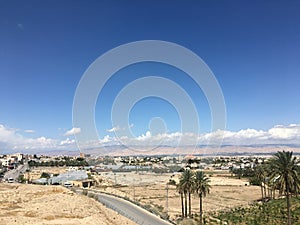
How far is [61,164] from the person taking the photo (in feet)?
561

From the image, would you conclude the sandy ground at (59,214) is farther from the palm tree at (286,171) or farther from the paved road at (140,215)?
the palm tree at (286,171)

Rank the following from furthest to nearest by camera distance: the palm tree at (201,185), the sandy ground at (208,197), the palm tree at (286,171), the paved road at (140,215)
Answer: the sandy ground at (208,197), the palm tree at (201,185), the palm tree at (286,171), the paved road at (140,215)

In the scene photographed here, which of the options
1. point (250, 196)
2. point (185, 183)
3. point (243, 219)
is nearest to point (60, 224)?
point (185, 183)

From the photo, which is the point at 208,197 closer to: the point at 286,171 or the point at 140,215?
the point at 286,171

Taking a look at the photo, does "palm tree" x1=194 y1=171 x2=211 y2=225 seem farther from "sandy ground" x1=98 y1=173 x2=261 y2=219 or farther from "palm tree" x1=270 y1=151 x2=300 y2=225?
"palm tree" x1=270 y1=151 x2=300 y2=225

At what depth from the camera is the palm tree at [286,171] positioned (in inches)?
1390

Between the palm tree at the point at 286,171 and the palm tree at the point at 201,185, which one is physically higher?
the palm tree at the point at 286,171

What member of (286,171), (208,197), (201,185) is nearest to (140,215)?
(201,185)

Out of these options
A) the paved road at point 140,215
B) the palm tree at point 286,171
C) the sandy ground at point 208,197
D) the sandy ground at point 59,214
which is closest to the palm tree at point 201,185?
the sandy ground at point 208,197

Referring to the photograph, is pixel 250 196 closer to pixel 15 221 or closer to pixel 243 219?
pixel 243 219

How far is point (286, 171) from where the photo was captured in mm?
35438

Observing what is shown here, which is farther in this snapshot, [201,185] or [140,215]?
[201,185]

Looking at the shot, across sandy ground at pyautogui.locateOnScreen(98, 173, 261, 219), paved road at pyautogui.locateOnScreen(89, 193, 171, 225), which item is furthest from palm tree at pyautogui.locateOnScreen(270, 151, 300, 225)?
sandy ground at pyautogui.locateOnScreen(98, 173, 261, 219)

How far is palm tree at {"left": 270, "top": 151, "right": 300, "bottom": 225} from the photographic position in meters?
35.3
